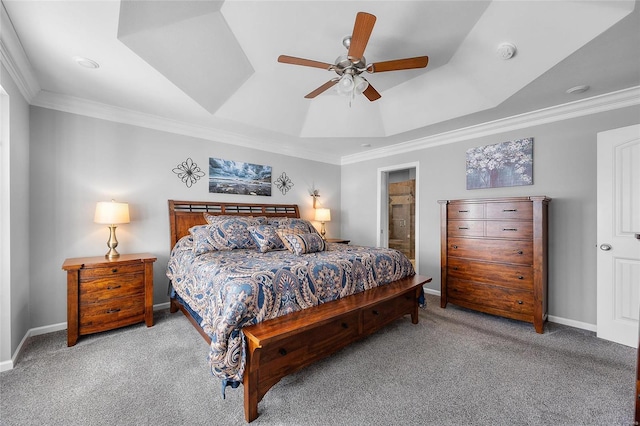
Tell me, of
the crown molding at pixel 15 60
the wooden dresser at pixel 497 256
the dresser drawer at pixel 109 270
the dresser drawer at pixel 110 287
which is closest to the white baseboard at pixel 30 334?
the dresser drawer at pixel 110 287

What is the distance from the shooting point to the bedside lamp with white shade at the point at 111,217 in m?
2.87

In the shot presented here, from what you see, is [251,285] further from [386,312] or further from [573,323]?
[573,323]

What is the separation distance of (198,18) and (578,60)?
3204 mm

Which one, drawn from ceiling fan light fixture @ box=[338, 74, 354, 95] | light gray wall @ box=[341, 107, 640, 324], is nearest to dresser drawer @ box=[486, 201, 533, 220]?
light gray wall @ box=[341, 107, 640, 324]

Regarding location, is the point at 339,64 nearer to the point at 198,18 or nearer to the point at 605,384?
the point at 198,18

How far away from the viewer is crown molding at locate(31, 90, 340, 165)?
9.63 feet

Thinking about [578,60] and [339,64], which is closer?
[339,64]

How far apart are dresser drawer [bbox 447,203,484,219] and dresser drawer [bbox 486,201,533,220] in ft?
0.29

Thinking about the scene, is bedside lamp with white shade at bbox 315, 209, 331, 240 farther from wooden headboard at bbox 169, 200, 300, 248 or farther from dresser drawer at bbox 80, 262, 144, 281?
dresser drawer at bbox 80, 262, 144, 281

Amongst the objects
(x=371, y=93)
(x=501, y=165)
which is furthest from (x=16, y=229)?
(x=501, y=165)

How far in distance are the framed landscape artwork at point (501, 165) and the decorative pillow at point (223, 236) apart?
320 cm

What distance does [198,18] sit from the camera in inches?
86.1

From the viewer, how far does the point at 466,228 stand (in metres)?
3.46

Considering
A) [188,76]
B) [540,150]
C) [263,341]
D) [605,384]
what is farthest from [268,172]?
[605,384]
